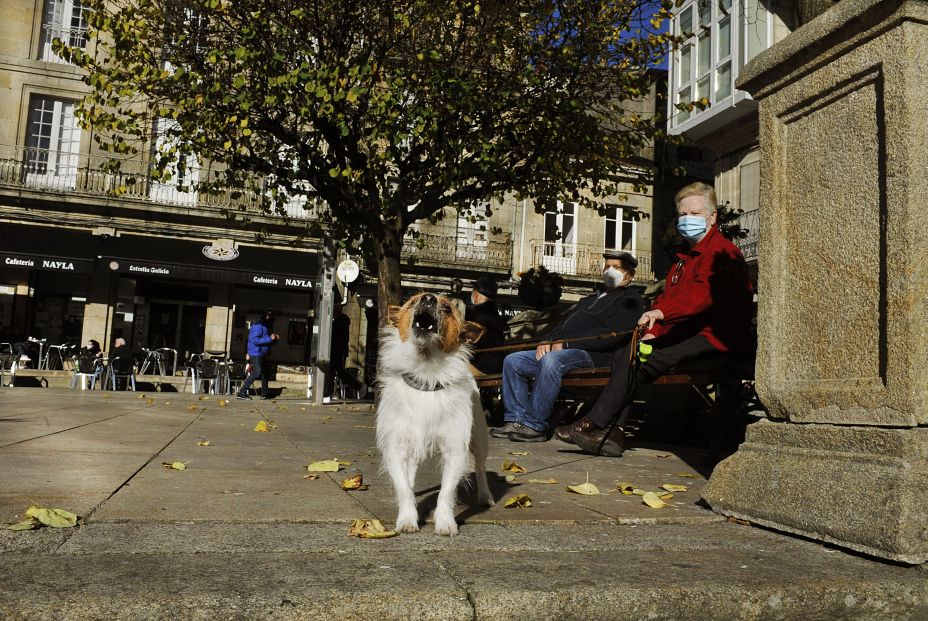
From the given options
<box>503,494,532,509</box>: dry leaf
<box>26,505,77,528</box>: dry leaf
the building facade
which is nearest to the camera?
<box>26,505,77,528</box>: dry leaf

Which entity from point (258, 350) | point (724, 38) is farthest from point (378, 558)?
point (724, 38)

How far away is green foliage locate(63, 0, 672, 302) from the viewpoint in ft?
32.8

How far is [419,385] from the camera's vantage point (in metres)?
3.38

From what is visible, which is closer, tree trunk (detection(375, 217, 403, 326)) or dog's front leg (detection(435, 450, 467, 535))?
dog's front leg (detection(435, 450, 467, 535))

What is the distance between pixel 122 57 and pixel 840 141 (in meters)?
9.83

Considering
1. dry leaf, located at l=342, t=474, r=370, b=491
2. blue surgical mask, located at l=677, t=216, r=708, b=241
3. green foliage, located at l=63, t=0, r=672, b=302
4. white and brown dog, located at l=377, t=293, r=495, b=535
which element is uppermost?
green foliage, located at l=63, t=0, r=672, b=302

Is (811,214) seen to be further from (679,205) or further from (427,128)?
(427,128)

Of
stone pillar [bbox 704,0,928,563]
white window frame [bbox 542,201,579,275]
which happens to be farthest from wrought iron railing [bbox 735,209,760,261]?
stone pillar [bbox 704,0,928,563]

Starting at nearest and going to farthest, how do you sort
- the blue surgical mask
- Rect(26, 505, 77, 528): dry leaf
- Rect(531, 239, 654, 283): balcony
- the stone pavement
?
1. the stone pavement
2. Rect(26, 505, 77, 528): dry leaf
3. the blue surgical mask
4. Rect(531, 239, 654, 283): balcony

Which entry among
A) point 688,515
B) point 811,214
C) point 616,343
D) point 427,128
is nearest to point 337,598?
point 688,515

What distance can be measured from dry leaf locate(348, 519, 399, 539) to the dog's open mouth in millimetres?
876

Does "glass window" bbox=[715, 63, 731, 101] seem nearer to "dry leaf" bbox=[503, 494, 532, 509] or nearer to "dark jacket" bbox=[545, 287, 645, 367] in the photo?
"dark jacket" bbox=[545, 287, 645, 367]

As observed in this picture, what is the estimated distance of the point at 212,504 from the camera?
3410mm

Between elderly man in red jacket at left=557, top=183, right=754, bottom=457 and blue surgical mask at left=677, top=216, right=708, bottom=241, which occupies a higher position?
blue surgical mask at left=677, top=216, right=708, bottom=241
